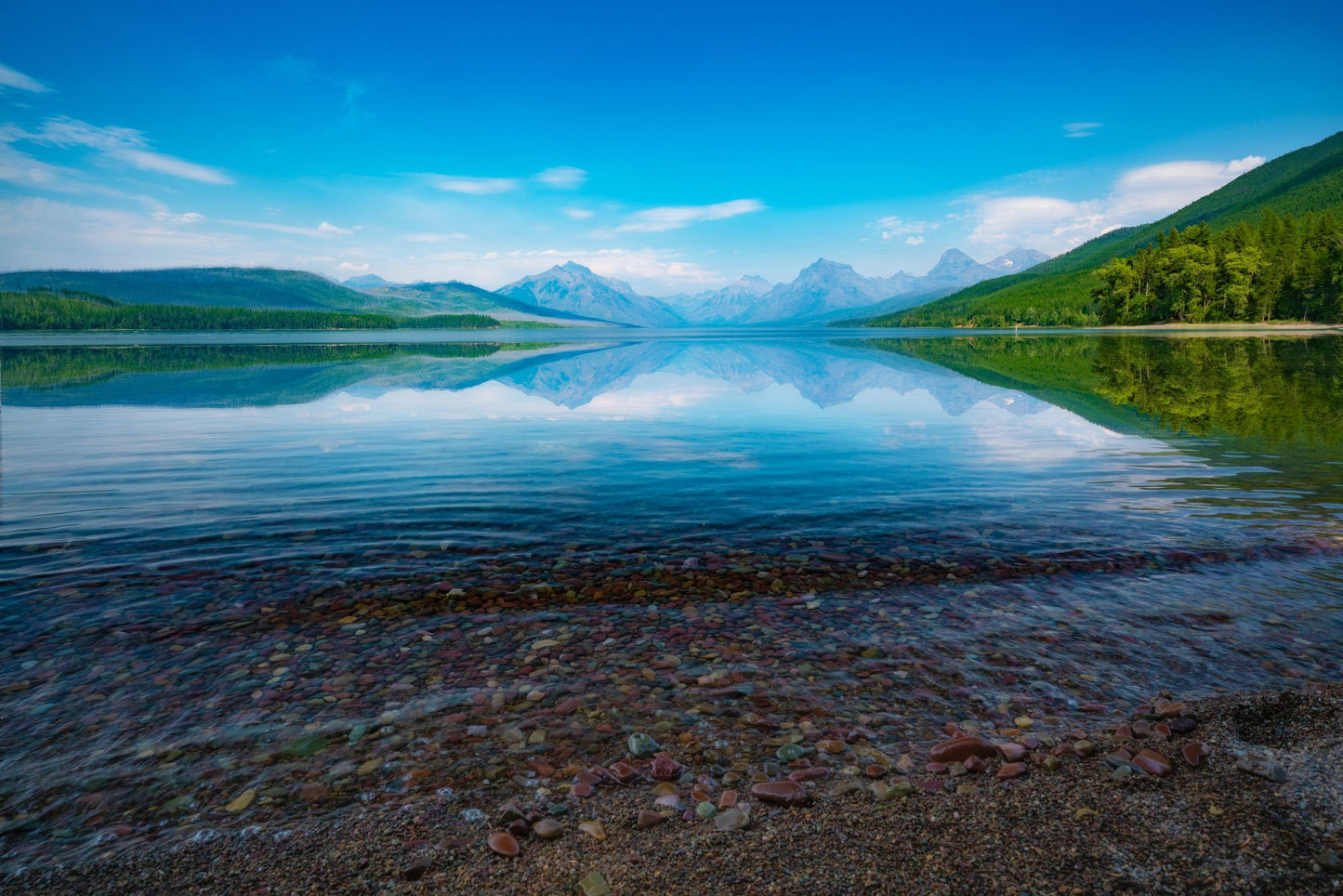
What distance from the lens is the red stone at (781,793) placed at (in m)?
6.56

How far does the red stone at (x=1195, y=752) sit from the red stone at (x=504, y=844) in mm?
6948

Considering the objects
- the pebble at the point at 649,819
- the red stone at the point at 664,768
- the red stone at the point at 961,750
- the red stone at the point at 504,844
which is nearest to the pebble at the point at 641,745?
the red stone at the point at 664,768

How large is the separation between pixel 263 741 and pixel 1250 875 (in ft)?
32.4

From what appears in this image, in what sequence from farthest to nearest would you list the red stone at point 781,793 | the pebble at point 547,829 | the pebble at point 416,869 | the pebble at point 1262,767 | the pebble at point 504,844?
the red stone at point 781,793
the pebble at point 1262,767
the pebble at point 547,829
the pebble at point 504,844
the pebble at point 416,869

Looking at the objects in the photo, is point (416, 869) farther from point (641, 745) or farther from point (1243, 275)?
point (1243, 275)

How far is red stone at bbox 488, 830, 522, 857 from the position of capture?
234 inches

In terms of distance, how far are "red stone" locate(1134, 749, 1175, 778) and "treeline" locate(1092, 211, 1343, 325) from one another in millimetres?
185271

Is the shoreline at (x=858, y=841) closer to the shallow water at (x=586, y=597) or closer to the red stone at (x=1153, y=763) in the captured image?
the red stone at (x=1153, y=763)

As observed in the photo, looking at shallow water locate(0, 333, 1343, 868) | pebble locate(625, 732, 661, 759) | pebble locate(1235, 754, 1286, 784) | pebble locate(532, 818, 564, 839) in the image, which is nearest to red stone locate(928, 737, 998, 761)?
shallow water locate(0, 333, 1343, 868)

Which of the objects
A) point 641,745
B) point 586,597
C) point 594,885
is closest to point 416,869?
point 594,885

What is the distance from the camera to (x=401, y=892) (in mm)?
5520

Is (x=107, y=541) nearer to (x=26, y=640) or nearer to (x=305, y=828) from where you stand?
(x=26, y=640)

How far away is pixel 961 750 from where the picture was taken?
734cm

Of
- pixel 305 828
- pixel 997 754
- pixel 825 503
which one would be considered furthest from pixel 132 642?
pixel 825 503
